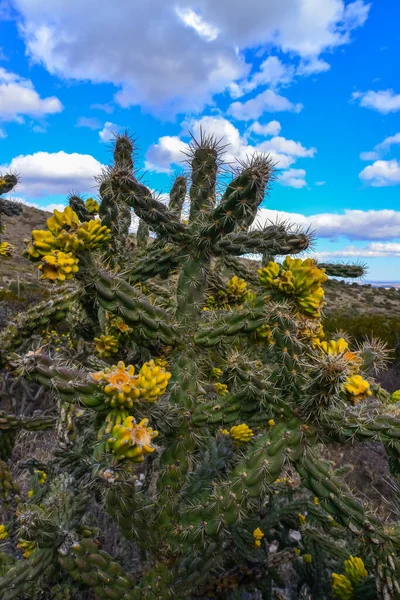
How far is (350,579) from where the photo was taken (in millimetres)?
2537

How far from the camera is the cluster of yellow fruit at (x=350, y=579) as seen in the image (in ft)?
8.21

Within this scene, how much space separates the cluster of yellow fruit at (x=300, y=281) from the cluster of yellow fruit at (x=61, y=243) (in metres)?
0.94

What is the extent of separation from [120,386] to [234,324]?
87cm

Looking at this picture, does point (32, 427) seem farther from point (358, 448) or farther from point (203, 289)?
point (358, 448)

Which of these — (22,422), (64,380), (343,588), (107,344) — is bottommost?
(343,588)

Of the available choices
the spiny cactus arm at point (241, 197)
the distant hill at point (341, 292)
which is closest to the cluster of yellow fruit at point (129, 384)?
the spiny cactus arm at point (241, 197)

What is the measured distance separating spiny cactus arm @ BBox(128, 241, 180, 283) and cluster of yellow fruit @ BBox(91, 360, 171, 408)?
3.89ft

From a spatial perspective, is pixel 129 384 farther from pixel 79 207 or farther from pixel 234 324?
pixel 79 207

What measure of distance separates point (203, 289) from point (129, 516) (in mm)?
1388

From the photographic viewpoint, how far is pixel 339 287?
28312 millimetres

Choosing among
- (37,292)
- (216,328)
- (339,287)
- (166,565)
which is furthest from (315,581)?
(339,287)

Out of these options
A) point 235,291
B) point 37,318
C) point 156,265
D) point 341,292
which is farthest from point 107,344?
point 341,292

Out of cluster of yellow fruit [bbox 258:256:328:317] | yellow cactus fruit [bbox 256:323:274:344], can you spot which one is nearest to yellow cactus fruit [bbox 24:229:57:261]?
cluster of yellow fruit [bbox 258:256:328:317]

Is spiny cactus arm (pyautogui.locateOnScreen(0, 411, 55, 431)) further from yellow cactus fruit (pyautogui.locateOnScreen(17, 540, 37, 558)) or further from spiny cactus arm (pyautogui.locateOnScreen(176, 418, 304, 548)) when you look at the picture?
spiny cactus arm (pyautogui.locateOnScreen(176, 418, 304, 548))
